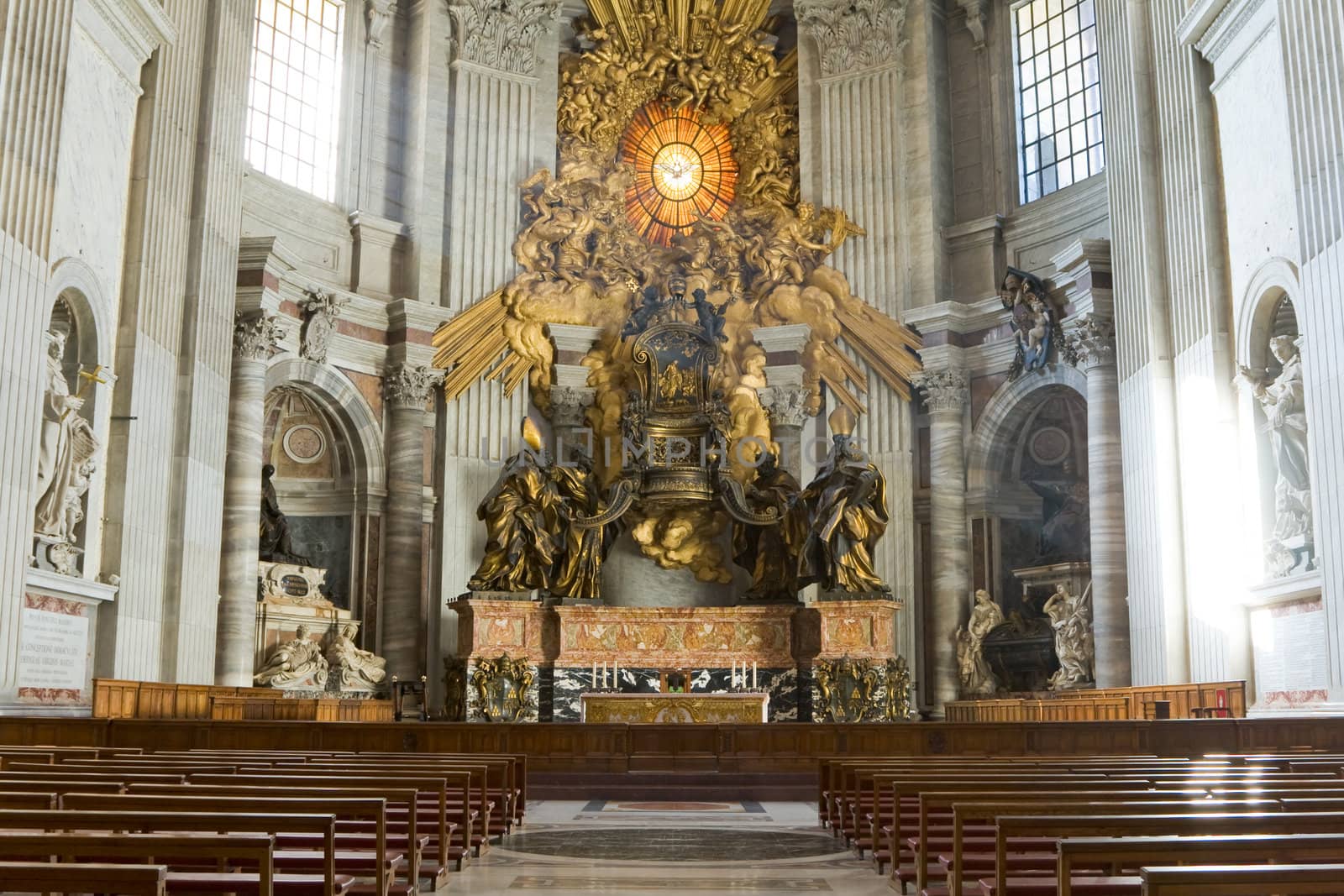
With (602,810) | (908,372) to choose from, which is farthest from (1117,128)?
(602,810)

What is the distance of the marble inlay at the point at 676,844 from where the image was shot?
7.24 m

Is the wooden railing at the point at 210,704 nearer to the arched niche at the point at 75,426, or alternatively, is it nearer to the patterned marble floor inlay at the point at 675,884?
the arched niche at the point at 75,426

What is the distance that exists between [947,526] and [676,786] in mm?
9768

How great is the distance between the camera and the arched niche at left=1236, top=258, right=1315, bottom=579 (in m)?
13.4

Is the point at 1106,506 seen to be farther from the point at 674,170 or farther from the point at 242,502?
the point at 242,502

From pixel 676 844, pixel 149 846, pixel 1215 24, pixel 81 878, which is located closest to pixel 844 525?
pixel 1215 24

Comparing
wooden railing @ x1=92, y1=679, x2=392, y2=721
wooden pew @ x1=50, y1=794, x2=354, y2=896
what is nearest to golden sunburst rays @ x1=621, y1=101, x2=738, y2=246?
wooden railing @ x1=92, y1=679, x2=392, y2=721

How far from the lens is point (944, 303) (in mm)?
20453

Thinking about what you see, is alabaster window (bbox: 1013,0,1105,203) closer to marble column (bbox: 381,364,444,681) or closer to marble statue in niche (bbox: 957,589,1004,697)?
marble statue in niche (bbox: 957,589,1004,697)

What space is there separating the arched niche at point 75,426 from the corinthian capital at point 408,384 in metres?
6.08

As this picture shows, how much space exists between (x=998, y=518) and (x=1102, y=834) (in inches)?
→ 656

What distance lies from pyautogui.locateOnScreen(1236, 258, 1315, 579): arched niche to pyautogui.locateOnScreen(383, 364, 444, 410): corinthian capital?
37.7 ft

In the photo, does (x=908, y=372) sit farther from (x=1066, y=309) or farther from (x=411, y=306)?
(x=411, y=306)

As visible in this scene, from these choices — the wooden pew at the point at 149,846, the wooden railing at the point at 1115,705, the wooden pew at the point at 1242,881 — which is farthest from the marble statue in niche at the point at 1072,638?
the wooden pew at the point at 149,846
